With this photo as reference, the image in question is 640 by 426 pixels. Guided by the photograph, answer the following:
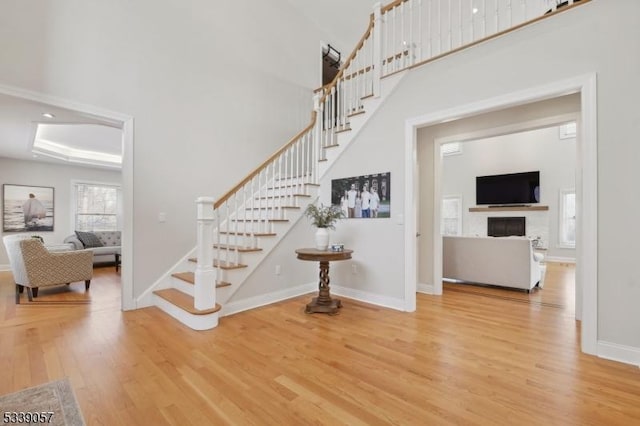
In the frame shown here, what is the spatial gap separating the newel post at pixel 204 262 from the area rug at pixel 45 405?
121cm

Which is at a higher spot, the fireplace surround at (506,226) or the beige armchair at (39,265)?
the fireplace surround at (506,226)

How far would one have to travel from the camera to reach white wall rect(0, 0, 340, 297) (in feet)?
10.3

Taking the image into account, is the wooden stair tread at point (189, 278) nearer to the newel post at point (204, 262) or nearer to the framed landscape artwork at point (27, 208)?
the newel post at point (204, 262)

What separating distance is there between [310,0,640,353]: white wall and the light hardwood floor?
1.92 ft

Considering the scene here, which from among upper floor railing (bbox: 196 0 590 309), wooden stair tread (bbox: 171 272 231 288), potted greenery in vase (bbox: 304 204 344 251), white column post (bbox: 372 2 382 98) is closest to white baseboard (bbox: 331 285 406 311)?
potted greenery in vase (bbox: 304 204 344 251)

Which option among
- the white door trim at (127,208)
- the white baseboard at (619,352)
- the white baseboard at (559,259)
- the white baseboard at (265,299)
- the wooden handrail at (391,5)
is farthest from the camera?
the white baseboard at (559,259)

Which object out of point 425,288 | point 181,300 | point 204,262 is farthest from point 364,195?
point 181,300

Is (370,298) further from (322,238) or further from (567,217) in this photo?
(567,217)

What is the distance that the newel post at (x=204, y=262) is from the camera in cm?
307

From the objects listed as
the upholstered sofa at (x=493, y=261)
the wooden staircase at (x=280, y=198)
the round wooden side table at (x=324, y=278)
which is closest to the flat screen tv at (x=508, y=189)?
the upholstered sofa at (x=493, y=261)

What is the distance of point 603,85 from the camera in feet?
7.89

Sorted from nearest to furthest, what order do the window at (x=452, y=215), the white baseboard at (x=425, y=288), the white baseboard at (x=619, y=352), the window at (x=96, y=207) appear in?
the white baseboard at (x=619, y=352) → the white baseboard at (x=425, y=288) → the window at (x=96, y=207) → the window at (x=452, y=215)

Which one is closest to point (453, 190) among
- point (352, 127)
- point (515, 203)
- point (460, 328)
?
point (515, 203)

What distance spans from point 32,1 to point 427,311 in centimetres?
558
